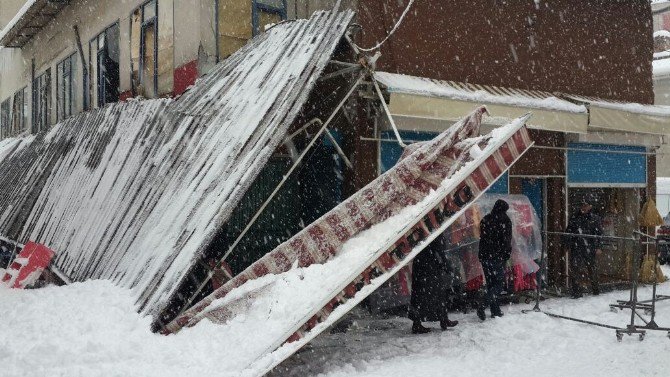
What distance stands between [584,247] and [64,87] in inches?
628

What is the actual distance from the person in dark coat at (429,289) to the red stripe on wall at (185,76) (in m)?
5.13

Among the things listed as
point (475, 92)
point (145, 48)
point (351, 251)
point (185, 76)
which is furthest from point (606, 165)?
point (145, 48)

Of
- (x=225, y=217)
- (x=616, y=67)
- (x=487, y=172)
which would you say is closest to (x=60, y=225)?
(x=225, y=217)

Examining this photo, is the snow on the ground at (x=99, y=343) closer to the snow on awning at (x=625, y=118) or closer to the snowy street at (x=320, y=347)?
the snowy street at (x=320, y=347)

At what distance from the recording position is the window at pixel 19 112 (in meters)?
24.3

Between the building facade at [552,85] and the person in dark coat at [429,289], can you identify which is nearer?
the person in dark coat at [429,289]

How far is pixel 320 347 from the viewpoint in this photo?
23.6ft

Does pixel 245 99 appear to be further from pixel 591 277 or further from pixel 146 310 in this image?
pixel 591 277

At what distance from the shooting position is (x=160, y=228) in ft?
23.7

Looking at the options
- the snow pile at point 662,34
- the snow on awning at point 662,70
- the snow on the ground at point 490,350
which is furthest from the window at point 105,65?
the snow pile at point 662,34

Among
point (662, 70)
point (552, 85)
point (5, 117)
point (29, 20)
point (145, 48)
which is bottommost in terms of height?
point (552, 85)

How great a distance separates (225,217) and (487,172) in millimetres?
2778

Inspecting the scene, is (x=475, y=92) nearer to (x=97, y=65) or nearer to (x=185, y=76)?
(x=185, y=76)

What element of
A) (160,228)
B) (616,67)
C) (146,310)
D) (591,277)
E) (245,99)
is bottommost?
(591,277)
